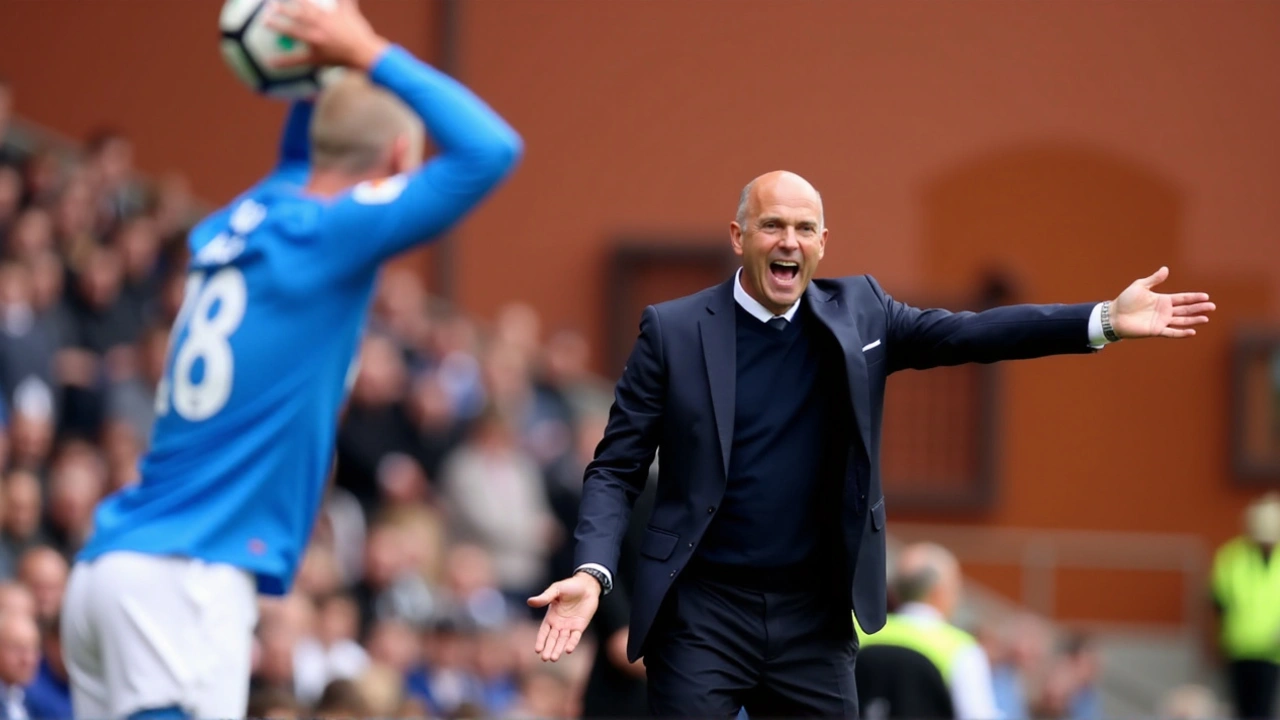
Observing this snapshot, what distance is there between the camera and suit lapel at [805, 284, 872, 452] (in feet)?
14.5

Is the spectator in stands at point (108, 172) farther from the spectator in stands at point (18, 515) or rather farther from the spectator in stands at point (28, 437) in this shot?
the spectator in stands at point (18, 515)

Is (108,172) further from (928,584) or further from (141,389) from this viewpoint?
(928,584)

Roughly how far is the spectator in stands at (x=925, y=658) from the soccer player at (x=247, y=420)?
2.69m

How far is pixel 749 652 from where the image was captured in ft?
14.6

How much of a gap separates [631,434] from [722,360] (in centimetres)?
28

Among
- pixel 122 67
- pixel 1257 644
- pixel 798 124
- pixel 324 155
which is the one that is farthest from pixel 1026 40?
pixel 324 155

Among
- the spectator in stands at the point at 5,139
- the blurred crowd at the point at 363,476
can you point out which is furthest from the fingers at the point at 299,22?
the spectator in stands at the point at 5,139

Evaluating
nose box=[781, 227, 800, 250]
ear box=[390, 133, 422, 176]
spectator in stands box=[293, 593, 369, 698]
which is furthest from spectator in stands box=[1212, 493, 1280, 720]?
nose box=[781, 227, 800, 250]

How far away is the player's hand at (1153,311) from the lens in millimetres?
4309

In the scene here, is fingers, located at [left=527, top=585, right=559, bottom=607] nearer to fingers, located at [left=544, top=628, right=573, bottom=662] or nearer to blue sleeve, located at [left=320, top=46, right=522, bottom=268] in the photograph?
fingers, located at [left=544, top=628, right=573, bottom=662]

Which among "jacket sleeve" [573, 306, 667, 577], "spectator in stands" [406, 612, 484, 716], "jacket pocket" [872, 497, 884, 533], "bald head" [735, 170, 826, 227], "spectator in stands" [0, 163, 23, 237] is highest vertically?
"spectator in stands" [0, 163, 23, 237]

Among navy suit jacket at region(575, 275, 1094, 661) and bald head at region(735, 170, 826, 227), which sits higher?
bald head at region(735, 170, 826, 227)

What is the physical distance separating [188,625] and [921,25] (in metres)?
13.6

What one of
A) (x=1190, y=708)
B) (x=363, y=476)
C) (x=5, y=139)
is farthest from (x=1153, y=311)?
(x=5, y=139)
